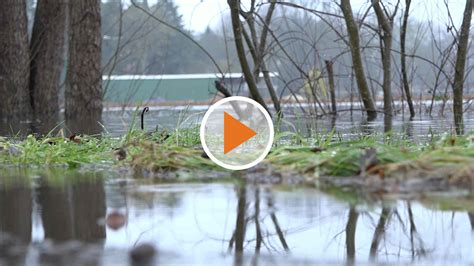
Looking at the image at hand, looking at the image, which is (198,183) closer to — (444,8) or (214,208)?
(214,208)

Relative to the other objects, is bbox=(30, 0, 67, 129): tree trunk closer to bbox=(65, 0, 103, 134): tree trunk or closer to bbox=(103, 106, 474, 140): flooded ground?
bbox=(65, 0, 103, 134): tree trunk

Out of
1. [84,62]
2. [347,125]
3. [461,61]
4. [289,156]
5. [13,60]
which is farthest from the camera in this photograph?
[13,60]

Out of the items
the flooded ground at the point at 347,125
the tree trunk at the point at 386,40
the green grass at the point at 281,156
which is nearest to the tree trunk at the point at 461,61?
the flooded ground at the point at 347,125

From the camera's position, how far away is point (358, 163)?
356 cm

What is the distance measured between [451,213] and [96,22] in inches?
445

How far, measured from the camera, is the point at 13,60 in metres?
14.4

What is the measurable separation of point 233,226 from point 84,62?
1128 cm

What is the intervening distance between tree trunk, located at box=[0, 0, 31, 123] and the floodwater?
11027 mm

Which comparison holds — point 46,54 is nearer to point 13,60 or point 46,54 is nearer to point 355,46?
point 13,60

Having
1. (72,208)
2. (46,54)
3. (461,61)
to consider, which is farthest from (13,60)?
(72,208)

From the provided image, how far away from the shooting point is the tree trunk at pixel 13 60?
561 inches

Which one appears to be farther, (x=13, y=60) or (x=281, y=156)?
(x=13, y=60)

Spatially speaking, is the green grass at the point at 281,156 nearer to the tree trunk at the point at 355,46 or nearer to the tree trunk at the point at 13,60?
the tree trunk at the point at 355,46

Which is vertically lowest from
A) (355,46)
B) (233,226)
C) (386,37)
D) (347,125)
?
(233,226)
